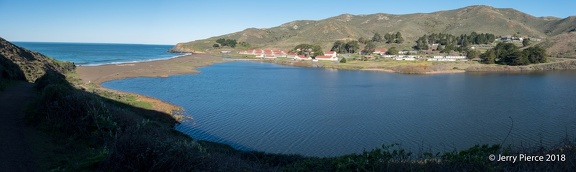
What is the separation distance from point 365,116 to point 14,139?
61.1 ft

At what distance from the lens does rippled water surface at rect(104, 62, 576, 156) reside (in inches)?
688

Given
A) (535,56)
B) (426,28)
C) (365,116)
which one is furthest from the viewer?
(426,28)

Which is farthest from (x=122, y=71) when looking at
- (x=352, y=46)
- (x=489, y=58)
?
(x=352, y=46)

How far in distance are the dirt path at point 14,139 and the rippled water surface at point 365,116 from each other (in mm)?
7492

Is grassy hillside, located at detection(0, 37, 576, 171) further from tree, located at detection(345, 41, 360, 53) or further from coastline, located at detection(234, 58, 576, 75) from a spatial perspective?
tree, located at detection(345, 41, 360, 53)

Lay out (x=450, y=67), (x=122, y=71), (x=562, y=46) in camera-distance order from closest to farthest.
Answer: (x=122, y=71), (x=450, y=67), (x=562, y=46)

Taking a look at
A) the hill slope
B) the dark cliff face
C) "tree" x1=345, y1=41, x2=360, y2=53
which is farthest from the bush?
the hill slope

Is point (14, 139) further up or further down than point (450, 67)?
further up

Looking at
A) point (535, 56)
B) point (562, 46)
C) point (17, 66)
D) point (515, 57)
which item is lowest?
point (17, 66)

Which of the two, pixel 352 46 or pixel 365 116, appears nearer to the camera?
pixel 365 116

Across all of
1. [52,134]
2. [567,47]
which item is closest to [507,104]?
[52,134]

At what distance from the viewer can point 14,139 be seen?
9.34m

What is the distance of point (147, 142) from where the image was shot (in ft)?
23.6

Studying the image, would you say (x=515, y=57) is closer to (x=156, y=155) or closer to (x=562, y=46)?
(x=562, y=46)
